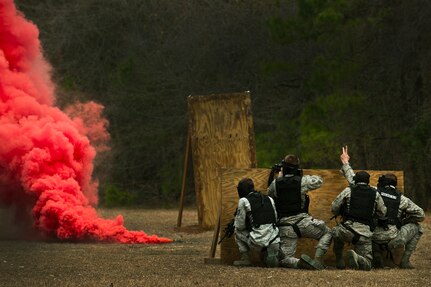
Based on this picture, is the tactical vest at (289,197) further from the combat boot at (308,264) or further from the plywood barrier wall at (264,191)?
the combat boot at (308,264)

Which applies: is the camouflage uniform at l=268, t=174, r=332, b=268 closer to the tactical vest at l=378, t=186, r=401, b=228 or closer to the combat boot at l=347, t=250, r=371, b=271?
the combat boot at l=347, t=250, r=371, b=271

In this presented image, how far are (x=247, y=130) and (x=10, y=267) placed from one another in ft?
26.0

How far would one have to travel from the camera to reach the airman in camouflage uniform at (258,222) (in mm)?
15031

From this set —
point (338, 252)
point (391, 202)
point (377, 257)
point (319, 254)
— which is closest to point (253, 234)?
point (319, 254)

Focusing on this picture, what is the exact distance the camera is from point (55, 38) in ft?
132

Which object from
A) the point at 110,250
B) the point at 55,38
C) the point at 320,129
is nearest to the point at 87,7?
the point at 55,38

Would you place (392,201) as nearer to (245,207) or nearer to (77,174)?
(245,207)

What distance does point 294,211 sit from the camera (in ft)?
50.2

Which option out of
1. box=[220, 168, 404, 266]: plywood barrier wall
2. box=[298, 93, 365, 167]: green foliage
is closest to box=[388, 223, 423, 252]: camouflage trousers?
box=[220, 168, 404, 266]: plywood barrier wall

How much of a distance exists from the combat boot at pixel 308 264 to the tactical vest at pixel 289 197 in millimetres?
675

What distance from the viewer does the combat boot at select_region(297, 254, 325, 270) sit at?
14.8 m

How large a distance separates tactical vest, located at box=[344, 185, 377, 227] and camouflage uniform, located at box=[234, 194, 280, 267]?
1056mm

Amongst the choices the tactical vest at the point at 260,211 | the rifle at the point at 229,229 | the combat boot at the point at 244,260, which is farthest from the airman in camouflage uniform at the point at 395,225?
the rifle at the point at 229,229

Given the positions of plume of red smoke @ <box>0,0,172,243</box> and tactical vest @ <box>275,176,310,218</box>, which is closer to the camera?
tactical vest @ <box>275,176,310,218</box>
